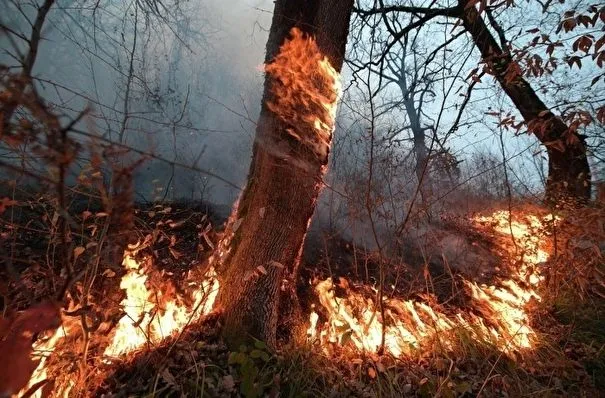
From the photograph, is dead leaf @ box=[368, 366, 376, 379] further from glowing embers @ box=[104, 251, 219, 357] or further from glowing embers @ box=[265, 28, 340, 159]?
glowing embers @ box=[265, 28, 340, 159]

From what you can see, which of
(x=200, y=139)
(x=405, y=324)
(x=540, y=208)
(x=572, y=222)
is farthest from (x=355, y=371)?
(x=200, y=139)

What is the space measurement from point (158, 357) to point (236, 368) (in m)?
0.58

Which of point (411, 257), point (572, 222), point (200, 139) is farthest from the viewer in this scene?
point (200, 139)

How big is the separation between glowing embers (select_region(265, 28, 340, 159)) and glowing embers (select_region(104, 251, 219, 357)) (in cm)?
150

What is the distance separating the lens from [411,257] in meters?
5.83

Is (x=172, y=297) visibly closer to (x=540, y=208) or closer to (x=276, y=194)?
(x=276, y=194)

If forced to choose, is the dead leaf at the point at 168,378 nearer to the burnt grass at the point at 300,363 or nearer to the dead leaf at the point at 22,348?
the burnt grass at the point at 300,363

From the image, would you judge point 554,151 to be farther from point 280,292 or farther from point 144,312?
point 144,312

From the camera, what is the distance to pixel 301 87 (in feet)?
10.4

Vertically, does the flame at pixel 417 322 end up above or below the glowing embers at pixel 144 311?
above

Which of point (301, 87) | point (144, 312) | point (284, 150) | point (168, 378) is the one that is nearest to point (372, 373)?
point (168, 378)

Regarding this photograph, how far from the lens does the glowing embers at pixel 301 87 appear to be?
3.15 m

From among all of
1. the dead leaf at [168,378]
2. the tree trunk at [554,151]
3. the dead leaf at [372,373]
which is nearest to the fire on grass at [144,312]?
the dead leaf at [168,378]

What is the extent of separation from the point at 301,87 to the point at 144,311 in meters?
2.22
